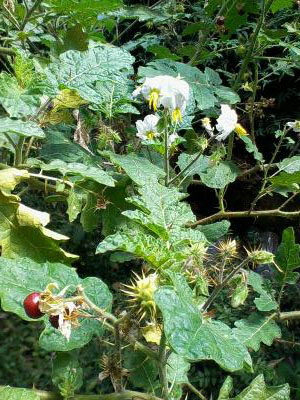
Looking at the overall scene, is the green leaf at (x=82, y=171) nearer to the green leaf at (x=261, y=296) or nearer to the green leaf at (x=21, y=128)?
the green leaf at (x=21, y=128)

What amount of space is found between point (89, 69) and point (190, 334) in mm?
645

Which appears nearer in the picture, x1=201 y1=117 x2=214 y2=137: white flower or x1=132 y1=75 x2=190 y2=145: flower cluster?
x1=132 y1=75 x2=190 y2=145: flower cluster

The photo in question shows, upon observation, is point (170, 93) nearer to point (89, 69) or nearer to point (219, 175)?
point (89, 69)

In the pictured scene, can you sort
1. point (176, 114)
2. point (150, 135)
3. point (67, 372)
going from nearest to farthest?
point (67, 372)
point (176, 114)
point (150, 135)

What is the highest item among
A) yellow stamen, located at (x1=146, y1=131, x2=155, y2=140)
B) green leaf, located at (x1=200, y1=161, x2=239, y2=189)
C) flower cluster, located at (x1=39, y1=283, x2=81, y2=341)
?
flower cluster, located at (x1=39, y1=283, x2=81, y2=341)

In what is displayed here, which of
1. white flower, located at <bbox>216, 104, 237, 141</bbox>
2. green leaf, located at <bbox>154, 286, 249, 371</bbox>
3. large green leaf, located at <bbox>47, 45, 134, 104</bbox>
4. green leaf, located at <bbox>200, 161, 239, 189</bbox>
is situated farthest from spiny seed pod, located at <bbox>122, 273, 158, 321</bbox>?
green leaf, located at <bbox>200, 161, 239, 189</bbox>

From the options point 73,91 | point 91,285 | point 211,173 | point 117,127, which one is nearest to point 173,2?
point 117,127

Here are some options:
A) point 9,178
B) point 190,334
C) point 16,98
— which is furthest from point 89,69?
point 190,334

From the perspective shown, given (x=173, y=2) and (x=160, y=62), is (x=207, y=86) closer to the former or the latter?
(x=160, y=62)

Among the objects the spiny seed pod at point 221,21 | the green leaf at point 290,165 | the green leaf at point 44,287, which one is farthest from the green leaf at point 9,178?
the spiny seed pod at point 221,21

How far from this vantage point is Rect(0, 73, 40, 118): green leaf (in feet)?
3.11

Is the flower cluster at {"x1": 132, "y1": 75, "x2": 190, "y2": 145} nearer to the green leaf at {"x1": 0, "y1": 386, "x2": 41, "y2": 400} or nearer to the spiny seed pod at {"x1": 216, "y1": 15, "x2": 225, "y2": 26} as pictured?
the green leaf at {"x1": 0, "y1": 386, "x2": 41, "y2": 400}

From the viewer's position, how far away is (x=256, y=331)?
1189 millimetres

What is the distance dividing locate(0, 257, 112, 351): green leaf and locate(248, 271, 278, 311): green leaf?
18.4 inches
